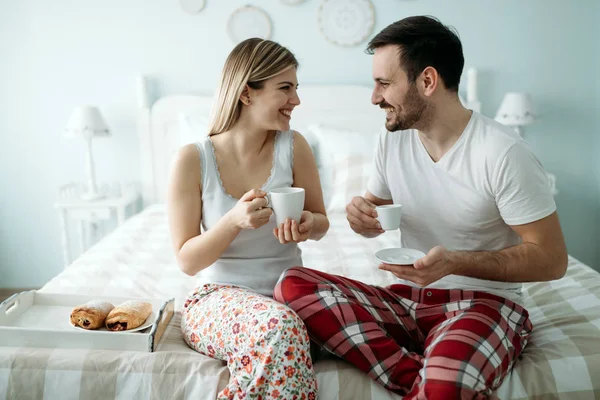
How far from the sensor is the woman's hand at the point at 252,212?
1279 millimetres

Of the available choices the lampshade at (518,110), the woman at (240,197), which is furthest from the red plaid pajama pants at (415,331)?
the lampshade at (518,110)

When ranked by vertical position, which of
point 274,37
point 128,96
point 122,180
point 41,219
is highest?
point 274,37

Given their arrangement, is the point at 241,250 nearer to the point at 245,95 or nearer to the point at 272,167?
the point at 272,167

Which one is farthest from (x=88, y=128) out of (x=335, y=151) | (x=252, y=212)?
(x=252, y=212)

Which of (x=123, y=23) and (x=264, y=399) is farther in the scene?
(x=123, y=23)

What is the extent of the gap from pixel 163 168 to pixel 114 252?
1.02 m

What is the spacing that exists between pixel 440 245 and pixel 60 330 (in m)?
0.93

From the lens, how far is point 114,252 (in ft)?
7.28

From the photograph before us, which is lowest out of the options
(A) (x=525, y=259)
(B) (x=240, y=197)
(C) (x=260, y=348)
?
(C) (x=260, y=348)

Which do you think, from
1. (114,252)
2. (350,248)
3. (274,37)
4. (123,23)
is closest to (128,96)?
(123,23)

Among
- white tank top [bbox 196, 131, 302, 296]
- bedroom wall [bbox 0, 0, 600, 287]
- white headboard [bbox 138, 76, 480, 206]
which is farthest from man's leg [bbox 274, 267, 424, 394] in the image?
bedroom wall [bbox 0, 0, 600, 287]

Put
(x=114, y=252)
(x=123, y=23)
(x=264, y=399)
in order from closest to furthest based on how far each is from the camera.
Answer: (x=264, y=399), (x=114, y=252), (x=123, y=23)

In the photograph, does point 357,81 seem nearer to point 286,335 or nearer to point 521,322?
point 521,322

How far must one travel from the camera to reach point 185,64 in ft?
10.3
